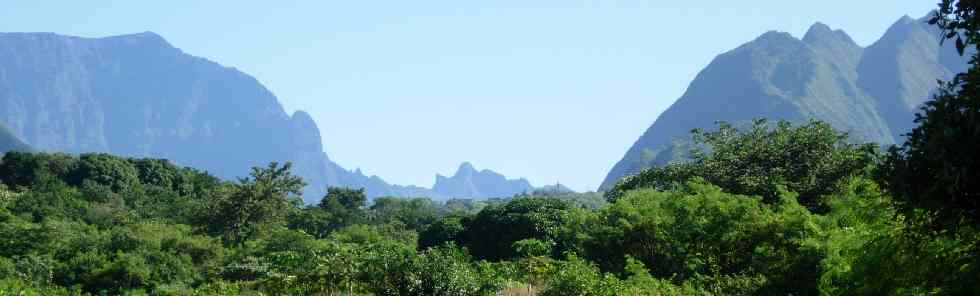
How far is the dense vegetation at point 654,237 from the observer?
6324 millimetres

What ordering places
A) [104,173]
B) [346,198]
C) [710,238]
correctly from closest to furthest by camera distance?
1. [710,238]
2. [104,173]
3. [346,198]

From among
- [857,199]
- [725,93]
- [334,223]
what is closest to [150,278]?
[857,199]

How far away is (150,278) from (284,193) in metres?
12.5

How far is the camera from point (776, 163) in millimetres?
23672

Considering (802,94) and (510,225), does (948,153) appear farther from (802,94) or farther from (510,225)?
(802,94)

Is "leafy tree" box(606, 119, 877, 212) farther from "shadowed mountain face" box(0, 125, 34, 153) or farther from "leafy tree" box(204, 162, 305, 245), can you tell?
"shadowed mountain face" box(0, 125, 34, 153)

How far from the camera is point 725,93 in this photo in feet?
619

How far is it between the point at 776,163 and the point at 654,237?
28.1 feet

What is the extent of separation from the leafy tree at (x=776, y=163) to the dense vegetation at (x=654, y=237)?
0.06 metres

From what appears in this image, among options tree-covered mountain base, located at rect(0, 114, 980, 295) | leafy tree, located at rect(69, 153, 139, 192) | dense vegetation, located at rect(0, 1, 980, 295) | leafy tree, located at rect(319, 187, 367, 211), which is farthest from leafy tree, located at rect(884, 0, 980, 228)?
leafy tree, located at rect(319, 187, 367, 211)

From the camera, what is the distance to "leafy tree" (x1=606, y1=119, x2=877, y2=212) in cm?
2172

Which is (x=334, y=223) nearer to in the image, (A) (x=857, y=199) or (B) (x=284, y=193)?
(B) (x=284, y=193)

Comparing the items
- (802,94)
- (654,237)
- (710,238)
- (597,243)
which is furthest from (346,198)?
(802,94)

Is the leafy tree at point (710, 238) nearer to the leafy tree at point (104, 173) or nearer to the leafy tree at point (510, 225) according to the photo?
the leafy tree at point (510, 225)
